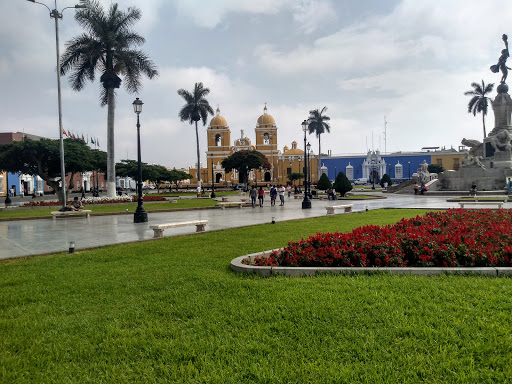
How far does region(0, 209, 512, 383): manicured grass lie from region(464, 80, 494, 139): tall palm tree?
51.6m

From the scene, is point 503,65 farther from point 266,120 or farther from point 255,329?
point 266,120

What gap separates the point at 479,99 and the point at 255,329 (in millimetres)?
54012

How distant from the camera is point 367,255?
4961 millimetres

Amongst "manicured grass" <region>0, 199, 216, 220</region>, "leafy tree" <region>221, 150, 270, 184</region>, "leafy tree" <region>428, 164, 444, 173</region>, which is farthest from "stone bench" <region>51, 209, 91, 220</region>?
"leafy tree" <region>428, 164, 444, 173</region>

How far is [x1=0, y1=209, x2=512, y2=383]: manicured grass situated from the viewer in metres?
2.44

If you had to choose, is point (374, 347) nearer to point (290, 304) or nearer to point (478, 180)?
point (290, 304)

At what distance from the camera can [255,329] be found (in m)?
3.00

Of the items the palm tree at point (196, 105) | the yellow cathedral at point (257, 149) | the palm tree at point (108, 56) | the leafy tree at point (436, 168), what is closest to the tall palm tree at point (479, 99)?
the leafy tree at point (436, 168)

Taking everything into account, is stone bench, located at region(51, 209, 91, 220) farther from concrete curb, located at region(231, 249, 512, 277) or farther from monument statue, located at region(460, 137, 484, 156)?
monument statue, located at region(460, 137, 484, 156)

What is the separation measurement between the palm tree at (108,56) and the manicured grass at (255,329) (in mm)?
20363

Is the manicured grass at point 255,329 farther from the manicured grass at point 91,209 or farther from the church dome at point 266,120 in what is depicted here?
the church dome at point 266,120

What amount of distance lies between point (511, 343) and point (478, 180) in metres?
28.9

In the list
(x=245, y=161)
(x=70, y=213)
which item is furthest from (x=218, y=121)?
(x=70, y=213)

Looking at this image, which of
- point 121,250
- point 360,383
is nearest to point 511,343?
point 360,383
